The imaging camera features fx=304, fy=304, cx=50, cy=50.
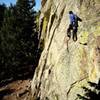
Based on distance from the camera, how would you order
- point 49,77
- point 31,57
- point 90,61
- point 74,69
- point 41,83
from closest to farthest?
1. point 90,61
2. point 74,69
3. point 49,77
4. point 41,83
5. point 31,57

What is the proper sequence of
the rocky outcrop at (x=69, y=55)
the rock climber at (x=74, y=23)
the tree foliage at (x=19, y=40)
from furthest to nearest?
1. the tree foliage at (x=19, y=40)
2. the rock climber at (x=74, y=23)
3. the rocky outcrop at (x=69, y=55)

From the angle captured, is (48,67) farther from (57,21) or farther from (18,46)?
(18,46)

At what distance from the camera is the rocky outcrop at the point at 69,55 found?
862 inches

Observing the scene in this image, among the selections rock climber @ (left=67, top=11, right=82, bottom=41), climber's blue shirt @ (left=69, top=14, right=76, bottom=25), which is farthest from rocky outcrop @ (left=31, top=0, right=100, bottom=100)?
climber's blue shirt @ (left=69, top=14, right=76, bottom=25)

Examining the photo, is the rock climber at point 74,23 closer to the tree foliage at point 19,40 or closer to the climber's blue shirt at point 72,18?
the climber's blue shirt at point 72,18

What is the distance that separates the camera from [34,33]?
143ft

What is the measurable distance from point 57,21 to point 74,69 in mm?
6693

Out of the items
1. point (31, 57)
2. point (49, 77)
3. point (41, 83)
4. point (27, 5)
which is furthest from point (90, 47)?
point (27, 5)

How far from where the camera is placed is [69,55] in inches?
948

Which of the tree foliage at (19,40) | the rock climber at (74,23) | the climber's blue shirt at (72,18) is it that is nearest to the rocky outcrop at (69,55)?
the rock climber at (74,23)

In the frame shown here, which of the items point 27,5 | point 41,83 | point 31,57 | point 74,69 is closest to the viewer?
point 74,69

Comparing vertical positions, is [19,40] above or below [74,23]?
below

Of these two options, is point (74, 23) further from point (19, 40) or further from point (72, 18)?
point (19, 40)

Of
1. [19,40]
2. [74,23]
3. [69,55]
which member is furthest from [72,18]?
[19,40]
